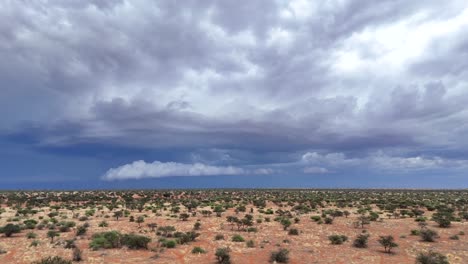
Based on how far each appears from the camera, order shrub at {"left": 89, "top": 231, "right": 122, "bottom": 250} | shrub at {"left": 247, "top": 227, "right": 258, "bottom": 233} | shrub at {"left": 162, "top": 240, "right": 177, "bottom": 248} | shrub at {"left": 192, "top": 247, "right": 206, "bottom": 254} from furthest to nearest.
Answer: shrub at {"left": 247, "top": 227, "right": 258, "bottom": 233} < shrub at {"left": 162, "top": 240, "right": 177, "bottom": 248} < shrub at {"left": 89, "top": 231, "right": 122, "bottom": 250} < shrub at {"left": 192, "top": 247, "right": 206, "bottom": 254}

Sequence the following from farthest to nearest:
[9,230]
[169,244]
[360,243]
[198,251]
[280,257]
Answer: [9,230], [360,243], [169,244], [198,251], [280,257]

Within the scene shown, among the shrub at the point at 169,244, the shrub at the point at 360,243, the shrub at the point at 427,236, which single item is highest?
the shrub at the point at 427,236

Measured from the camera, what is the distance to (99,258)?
25.7 m

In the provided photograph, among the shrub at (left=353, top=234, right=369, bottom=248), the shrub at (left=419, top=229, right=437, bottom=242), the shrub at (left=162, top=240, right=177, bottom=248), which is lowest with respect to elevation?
the shrub at (left=162, top=240, right=177, bottom=248)

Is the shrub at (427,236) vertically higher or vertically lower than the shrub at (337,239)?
higher

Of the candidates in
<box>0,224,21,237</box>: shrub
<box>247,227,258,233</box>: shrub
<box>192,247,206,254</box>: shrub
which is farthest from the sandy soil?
<box>247,227,258,233</box>: shrub

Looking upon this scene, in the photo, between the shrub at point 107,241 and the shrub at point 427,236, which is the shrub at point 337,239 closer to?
the shrub at point 427,236

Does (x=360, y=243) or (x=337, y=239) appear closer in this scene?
(x=360, y=243)

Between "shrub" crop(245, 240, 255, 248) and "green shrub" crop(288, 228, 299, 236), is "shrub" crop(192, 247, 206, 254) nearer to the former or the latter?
"shrub" crop(245, 240, 255, 248)

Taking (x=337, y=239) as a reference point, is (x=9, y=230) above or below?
below

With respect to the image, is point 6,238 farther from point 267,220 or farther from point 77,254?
point 267,220

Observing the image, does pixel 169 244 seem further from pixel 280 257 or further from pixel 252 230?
pixel 252 230

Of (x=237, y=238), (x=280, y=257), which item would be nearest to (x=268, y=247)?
(x=237, y=238)

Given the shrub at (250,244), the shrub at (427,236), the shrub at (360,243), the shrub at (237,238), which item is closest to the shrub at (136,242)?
the shrub at (237,238)
